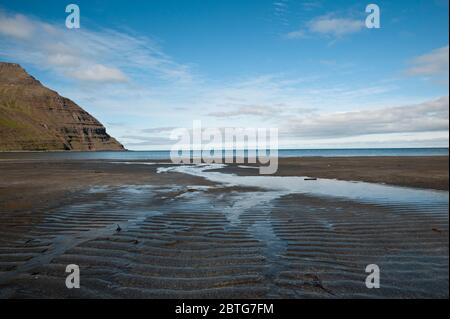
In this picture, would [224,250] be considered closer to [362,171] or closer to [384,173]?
[384,173]

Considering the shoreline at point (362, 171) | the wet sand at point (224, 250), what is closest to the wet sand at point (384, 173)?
the shoreline at point (362, 171)

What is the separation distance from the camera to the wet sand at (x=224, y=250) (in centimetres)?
491

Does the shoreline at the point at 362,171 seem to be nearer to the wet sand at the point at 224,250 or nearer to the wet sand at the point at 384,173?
the wet sand at the point at 384,173

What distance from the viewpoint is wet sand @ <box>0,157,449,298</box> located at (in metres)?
4.91

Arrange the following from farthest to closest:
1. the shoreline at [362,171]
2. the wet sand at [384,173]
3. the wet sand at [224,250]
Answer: the shoreline at [362,171] < the wet sand at [384,173] < the wet sand at [224,250]

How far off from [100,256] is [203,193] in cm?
1037

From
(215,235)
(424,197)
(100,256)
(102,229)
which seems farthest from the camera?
(424,197)

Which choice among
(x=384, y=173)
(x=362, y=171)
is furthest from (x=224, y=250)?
(x=362, y=171)

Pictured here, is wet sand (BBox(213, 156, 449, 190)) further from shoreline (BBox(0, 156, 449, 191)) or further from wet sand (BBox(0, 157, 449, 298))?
wet sand (BBox(0, 157, 449, 298))

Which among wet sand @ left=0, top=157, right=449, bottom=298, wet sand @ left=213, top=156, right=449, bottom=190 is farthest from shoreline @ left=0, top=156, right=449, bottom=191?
wet sand @ left=0, top=157, right=449, bottom=298
